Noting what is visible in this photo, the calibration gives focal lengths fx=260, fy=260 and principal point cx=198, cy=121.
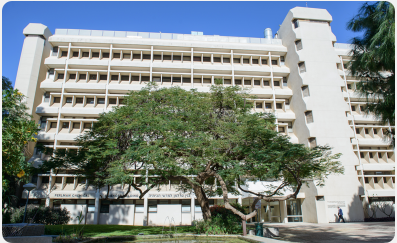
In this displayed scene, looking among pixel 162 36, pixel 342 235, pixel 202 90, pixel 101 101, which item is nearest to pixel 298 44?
pixel 202 90

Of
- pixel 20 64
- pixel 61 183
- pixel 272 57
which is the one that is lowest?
pixel 61 183

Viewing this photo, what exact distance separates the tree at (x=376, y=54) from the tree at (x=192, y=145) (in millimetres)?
4007

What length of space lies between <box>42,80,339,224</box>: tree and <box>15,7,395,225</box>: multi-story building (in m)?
14.1

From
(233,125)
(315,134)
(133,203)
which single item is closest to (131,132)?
(233,125)

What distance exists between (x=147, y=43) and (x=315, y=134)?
24.7m

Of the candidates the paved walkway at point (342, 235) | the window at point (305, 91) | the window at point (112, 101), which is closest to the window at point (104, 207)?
the window at point (112, 101)

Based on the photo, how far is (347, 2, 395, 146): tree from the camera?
31.0 feet

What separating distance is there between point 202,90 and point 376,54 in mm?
25128

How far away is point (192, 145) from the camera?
14.9 m

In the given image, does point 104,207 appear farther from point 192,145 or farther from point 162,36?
point 162,36

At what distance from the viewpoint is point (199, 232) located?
15844 mm

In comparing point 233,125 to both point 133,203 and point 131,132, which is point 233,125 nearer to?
point 131,132

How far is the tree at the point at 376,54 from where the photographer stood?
9445 mm

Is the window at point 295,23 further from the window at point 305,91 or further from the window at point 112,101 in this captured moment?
the window at point 112,101
